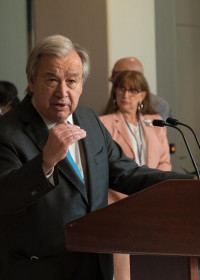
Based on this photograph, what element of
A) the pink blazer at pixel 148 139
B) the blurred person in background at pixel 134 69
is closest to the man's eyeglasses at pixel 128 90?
the pink blazer at pixel 148 139

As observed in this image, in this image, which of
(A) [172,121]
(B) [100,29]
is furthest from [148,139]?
(A) [172,121]

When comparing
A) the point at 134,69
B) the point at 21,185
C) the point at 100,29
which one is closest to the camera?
the point at 21,185

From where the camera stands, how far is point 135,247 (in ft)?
6.58

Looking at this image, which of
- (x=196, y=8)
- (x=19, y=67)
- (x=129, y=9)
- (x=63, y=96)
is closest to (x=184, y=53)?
(x=196, y=8)

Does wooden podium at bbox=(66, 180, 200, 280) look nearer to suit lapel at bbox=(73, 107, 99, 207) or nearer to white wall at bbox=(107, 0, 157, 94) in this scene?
suit lapel at bbox=(73, 107, 99, 207)

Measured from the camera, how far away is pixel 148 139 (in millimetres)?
4379

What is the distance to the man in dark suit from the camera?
7.04 feet

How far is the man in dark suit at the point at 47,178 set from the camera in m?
2.14

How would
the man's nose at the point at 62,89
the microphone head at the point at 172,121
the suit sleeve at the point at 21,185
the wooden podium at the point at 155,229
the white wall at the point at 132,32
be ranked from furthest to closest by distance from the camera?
the white wall at the point at 132,32 < the microphone head at the point at 172,121 < the man's nose at the point at 62,89 < the suit sleeve at the point at 21,185 < the wooden podium at the point at 155,229

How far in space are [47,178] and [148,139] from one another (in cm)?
230

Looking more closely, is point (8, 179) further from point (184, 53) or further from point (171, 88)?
point (184, 53)

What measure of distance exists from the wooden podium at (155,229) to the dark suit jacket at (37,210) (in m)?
0.20

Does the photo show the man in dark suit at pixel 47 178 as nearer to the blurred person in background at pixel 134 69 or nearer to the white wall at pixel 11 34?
the blurred person in background at pixel 134 69

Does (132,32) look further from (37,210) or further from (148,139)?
(37,210)
